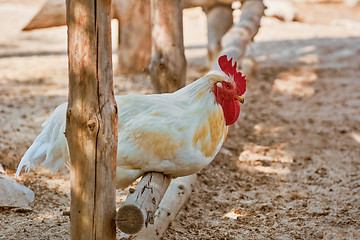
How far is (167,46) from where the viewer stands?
483 cm

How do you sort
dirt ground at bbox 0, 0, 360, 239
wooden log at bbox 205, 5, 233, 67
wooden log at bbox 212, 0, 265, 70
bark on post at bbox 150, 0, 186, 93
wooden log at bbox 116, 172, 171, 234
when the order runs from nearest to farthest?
wooden log at bbox 116, 172, 171, 234, dirt ground at bbox 0, 0, 360, 239, bark on post at bbox 150, 0, 186, 93, wooden log at bbox 212, 0, 265, 70, wooden log at bbox 205, 5, 233, 67

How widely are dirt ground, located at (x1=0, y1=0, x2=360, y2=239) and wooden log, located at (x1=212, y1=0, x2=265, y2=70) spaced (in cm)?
97

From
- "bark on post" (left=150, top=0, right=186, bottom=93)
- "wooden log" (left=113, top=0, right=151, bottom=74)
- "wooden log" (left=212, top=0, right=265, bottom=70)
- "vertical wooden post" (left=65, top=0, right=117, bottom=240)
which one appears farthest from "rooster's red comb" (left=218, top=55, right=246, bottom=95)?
"wooden log" (left=113, top=0, right=151, bottom=74)

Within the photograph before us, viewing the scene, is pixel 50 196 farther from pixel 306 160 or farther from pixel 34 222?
pixel 306 160

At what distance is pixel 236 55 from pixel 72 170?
3401 millimetres

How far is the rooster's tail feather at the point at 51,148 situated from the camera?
3.32 meters

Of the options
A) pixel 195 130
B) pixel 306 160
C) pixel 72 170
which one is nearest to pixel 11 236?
pixel 72 170

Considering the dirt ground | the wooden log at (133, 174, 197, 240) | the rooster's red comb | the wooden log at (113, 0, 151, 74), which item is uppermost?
the rooster's red comb

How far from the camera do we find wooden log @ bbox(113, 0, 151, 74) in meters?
7.51

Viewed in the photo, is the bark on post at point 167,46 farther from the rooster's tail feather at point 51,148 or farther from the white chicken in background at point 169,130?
the rooster's tail feather at point 51,148

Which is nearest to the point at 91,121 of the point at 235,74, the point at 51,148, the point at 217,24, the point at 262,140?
the point at 51,148

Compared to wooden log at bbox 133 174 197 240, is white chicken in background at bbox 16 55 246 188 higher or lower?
higher

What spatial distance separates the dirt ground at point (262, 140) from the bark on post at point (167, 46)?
974 millimetres

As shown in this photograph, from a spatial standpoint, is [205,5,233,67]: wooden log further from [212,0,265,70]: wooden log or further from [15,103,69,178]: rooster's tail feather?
[15,103,69,178]: rooster's tail feather
